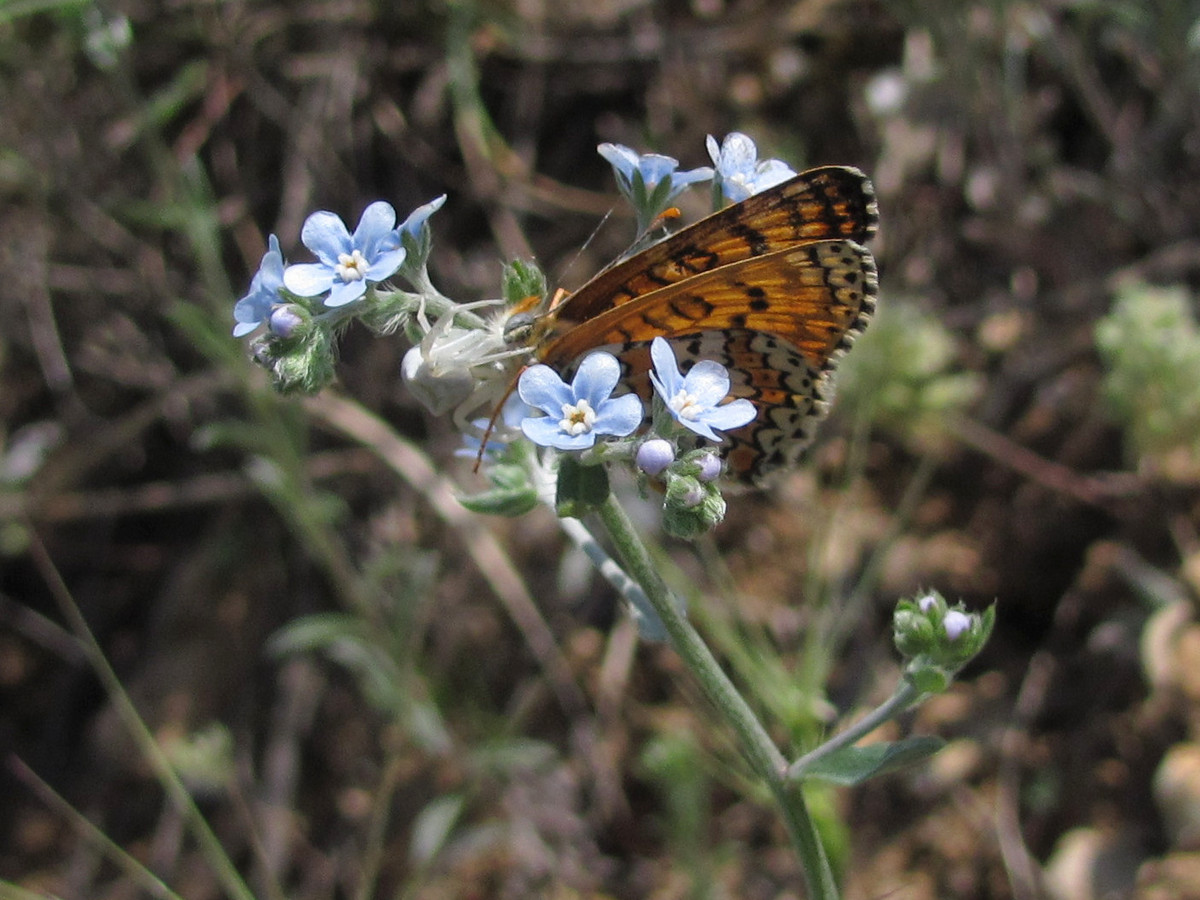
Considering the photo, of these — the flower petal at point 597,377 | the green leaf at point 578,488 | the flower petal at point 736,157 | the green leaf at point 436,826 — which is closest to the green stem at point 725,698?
the green leaf at point 578,488

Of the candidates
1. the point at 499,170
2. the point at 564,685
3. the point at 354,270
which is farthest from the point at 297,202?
the point at 354,270

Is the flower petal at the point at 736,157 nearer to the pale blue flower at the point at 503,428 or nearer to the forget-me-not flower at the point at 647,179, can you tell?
the forget-me-not flower at the point at 647,179

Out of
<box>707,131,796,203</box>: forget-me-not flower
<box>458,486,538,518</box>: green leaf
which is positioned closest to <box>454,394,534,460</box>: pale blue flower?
<box>458,486,538,518</box>: green leaf

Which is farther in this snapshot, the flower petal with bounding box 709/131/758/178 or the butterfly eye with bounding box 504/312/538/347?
the flower petal with bounding box 709/131/758/178

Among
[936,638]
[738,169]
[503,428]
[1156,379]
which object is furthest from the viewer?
[1156,379]

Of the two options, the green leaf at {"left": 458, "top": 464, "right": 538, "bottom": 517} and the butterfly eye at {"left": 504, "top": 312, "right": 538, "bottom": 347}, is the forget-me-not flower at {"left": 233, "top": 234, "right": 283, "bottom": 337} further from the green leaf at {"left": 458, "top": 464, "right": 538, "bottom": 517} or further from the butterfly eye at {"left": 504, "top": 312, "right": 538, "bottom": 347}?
the green leaf at {"left": 458, "top": 464, "right": 538, "bottom": 517}

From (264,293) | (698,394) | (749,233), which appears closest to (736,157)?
(749,233)

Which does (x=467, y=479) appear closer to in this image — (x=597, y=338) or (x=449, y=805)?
(x=449, y=805)

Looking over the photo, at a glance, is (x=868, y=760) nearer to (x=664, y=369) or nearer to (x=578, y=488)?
(x=578, y=488)
